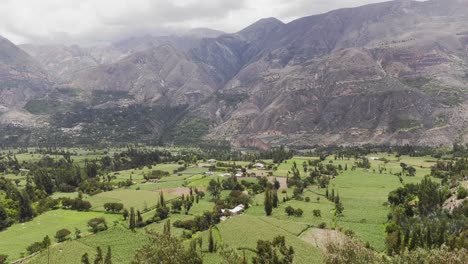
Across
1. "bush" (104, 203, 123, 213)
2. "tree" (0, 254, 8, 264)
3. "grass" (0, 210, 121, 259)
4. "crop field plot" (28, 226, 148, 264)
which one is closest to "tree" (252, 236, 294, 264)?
"crop field plot" (28, 226, 148, 264)

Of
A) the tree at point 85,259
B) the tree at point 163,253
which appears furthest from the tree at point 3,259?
the tree at point 163,253

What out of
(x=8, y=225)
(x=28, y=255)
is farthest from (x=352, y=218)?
(x=8, y=225)

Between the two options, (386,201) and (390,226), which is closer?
(390,226)

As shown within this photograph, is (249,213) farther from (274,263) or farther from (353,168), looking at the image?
(353,168)

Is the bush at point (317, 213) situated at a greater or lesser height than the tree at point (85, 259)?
lesser

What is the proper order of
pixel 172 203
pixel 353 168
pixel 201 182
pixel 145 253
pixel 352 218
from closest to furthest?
pixel 145 253 < pixel 352 218 < pixel 172 203 < pixel 201 182 < pixel 353 168

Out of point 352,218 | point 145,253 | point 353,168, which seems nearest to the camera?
point 145,253

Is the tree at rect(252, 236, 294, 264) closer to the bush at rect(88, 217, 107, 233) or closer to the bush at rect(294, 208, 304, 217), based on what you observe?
the bush at rect(294, 208, 304, 217)

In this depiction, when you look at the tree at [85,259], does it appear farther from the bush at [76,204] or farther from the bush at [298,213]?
the bush at [298,213]
